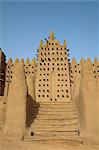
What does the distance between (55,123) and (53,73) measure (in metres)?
7.35

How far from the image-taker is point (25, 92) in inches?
765

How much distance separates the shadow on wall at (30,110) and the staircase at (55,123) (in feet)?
0.35

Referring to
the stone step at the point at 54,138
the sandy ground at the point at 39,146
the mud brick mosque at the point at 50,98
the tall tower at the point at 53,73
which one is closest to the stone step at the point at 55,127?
the mud brick mosque at the point at 50,98

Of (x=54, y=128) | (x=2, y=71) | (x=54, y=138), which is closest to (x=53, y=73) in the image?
(x=2, y=71)

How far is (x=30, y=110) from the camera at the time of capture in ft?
68.2

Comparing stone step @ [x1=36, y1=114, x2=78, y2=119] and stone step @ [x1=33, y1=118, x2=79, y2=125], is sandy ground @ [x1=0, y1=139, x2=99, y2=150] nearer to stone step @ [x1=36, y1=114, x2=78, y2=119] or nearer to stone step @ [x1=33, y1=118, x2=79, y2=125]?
stone step @ [x1=33, y1=118, x2=79, y2=125]

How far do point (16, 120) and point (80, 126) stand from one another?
5.71 m

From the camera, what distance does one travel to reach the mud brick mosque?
18.3 m

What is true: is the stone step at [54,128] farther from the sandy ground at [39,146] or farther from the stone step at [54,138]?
the sandy ground at [39,146]

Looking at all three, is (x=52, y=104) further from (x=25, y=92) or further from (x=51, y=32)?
(x=51, y=32)

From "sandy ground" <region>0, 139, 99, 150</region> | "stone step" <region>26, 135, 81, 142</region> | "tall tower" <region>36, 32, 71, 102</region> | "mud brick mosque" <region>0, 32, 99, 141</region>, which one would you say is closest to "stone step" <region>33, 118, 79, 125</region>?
"mud brick mosque" <region>0, 32, 99, 141</region>

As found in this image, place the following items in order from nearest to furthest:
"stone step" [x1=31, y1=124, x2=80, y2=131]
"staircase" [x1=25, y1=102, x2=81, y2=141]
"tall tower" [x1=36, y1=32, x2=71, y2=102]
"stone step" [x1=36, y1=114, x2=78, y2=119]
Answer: "staircase" [x1=25, y1=102, x2=81, y2=141] < "stone step" [x1=31, y1=124, x2=80, y2=131] < "stone step" [x1=36, y1=114, x2=78, y2=119] < "tall tower" [x1=36, y1=32, x2=71, y2=102]

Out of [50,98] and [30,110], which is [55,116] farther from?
[50,98]

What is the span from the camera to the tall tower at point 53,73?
24562 millimetres
